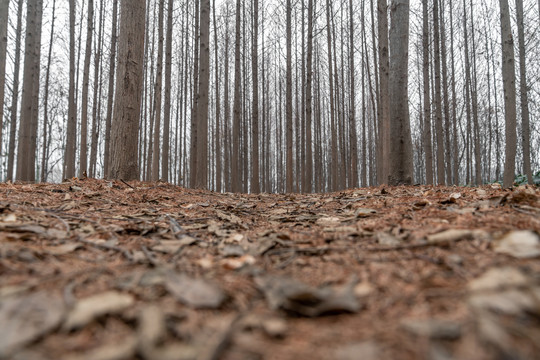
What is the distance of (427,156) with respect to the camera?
10.3 meters

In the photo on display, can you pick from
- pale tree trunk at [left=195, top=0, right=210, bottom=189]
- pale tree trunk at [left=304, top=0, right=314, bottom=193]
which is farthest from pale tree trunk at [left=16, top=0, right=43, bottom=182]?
pale tree trunk at [left=304, top=0, right=314, bottom=193]

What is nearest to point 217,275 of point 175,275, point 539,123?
point 175,275

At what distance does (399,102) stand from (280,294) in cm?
532

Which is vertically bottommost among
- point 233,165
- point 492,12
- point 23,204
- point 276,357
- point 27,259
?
point 276,357

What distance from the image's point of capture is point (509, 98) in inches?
246

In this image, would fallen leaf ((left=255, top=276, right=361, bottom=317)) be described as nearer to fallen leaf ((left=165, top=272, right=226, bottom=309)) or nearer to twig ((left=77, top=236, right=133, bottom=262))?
fallen leaf ((left=165, top=272, right=226, bottom=309))

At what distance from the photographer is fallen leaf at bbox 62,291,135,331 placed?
0.74 meters

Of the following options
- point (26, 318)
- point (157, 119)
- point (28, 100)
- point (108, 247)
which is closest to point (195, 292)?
point (26, 318)

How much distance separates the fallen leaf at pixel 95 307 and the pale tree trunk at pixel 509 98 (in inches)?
289

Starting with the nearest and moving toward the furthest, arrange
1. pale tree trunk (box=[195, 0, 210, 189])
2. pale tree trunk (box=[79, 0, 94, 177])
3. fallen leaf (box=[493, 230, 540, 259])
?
fallen leaf (box=[493, 230, 540, 259]), pale tree trunk (box=[195, 0, 210, 189]), pale tree trunk (box=[79, 0, 94, 177])

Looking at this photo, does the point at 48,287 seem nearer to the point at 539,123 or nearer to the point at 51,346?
the point at 51,346

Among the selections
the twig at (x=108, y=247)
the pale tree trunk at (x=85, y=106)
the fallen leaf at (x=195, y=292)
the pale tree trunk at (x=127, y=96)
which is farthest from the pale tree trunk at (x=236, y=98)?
the fallen leaf at (x=195, y=292)

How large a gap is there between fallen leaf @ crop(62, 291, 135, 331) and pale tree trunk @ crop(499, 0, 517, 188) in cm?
735

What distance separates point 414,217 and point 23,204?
2.86 meters
